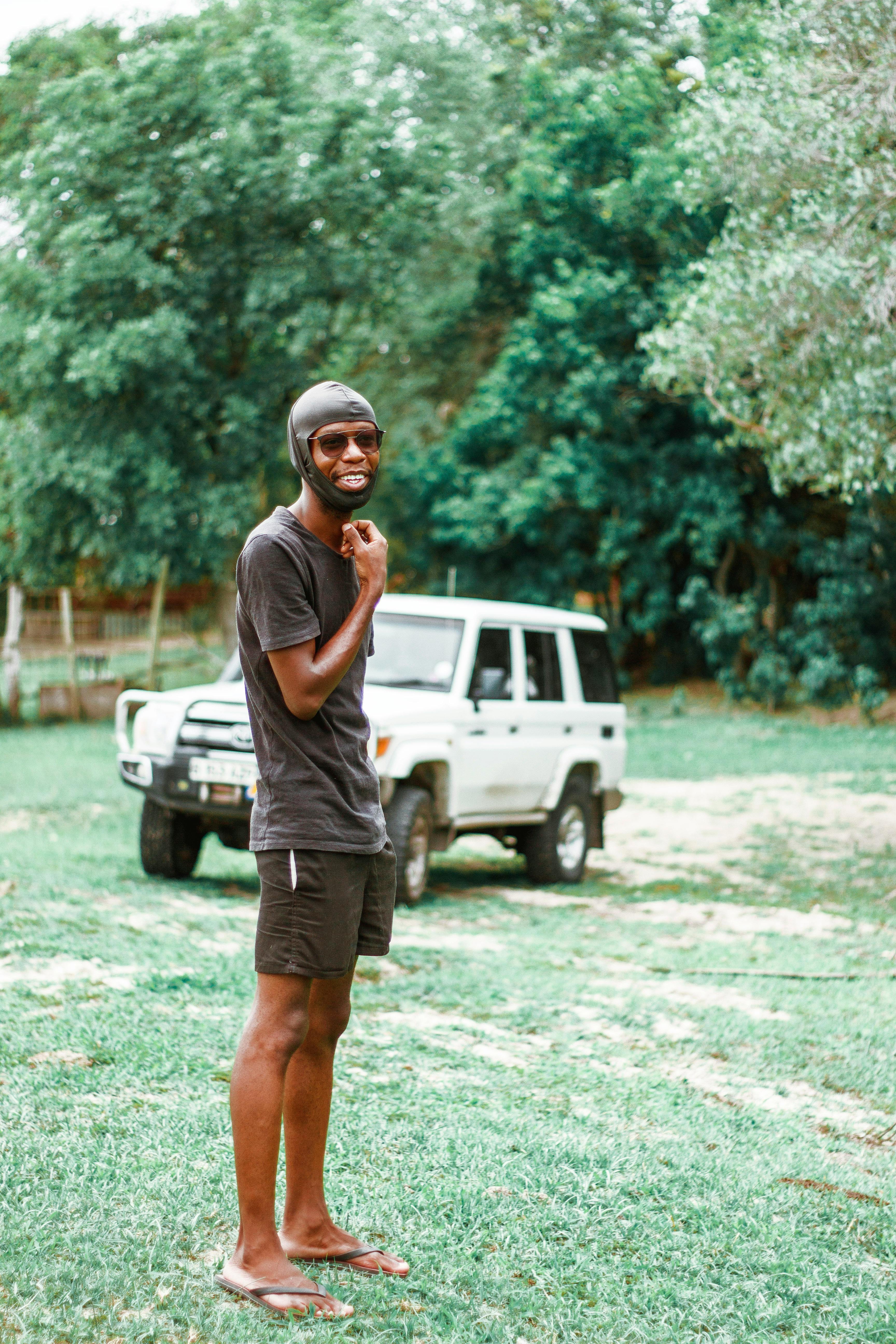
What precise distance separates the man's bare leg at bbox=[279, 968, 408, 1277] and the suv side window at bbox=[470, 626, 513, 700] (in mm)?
6366

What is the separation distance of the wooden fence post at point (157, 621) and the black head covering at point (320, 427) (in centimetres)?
2128

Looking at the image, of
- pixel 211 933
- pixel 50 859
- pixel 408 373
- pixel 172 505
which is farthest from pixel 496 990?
pixel 408 373

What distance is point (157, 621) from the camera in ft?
82.3

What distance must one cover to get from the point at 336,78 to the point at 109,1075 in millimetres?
22322

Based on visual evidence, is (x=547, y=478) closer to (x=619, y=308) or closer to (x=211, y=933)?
(x=619, y=308)

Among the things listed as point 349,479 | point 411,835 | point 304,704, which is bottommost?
point 411,835

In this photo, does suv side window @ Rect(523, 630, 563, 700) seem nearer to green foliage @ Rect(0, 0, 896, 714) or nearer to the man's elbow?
the man's elbow

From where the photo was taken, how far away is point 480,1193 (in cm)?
393

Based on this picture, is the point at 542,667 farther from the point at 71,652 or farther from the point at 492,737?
the point at 71,652

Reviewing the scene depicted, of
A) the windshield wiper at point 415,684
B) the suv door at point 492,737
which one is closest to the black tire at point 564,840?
the suv door at point 492,737

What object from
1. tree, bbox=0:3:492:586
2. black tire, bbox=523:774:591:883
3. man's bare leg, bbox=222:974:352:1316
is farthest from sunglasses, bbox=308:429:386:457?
tree, bbox=0:3:492:586

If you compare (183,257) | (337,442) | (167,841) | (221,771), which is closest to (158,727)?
(221,771)

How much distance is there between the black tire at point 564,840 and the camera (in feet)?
34.7

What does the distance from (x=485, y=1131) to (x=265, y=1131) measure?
1595mm
